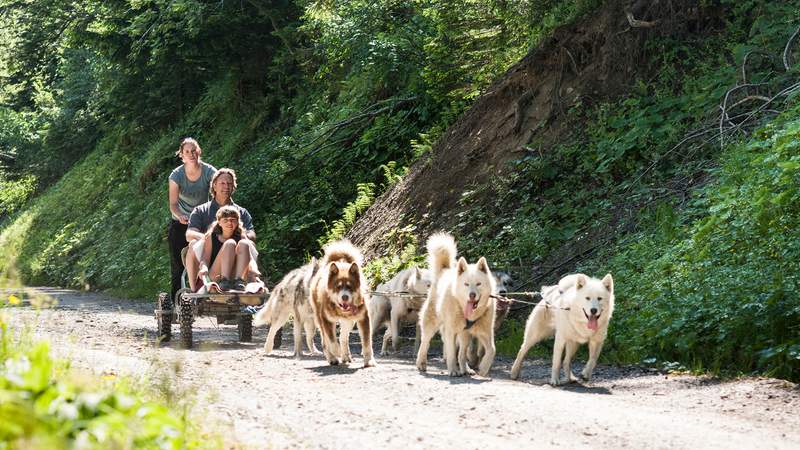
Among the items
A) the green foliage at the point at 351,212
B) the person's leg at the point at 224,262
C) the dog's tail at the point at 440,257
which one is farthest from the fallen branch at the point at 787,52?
the green foliage at the point at 351,212

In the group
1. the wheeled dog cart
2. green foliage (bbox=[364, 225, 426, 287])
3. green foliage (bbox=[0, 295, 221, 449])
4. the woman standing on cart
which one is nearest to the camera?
green foliage (bbox=[0, 295, 221, 449])

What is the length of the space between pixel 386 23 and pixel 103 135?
85.8ft

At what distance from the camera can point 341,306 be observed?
11.5m

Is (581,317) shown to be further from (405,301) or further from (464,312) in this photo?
(405,301)

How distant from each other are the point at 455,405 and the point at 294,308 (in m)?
4.79

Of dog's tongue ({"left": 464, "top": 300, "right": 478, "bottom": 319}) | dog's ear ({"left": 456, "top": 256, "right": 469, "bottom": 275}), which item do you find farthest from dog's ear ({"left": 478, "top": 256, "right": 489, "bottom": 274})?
dog's tongue ({"left": 464, "top": 300, "right": 478, "bottom": 319})

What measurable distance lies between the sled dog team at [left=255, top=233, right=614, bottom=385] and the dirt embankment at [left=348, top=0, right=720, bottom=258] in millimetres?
5953

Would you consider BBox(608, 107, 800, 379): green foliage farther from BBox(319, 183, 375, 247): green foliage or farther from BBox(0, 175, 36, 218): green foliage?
BBox(0, 175, 36, 218): green foliage

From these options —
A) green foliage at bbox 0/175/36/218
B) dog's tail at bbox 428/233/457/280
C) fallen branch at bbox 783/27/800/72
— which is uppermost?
green foliage at bbox 0/175/36/218

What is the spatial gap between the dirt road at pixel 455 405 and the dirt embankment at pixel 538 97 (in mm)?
6716

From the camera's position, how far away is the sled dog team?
10.8m

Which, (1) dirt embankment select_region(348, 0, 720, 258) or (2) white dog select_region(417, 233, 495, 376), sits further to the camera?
(1) dirt embankment select_region(348, 0, 720, 258)

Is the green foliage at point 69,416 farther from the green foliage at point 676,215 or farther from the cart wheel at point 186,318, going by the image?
the cart wheel at point 186,318

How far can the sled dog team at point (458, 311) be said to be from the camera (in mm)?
10836
